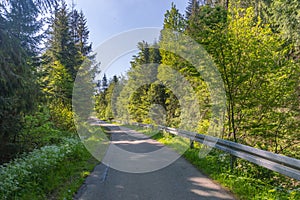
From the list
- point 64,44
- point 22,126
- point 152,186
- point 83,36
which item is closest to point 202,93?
point 152,186

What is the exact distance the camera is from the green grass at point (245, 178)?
3.93 m

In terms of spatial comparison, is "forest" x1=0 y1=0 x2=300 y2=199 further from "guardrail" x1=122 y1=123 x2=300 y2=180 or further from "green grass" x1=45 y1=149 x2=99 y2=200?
"guardrail" x1=122 y1=123 x2=300 y2=180

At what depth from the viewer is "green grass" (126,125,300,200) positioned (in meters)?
3.93

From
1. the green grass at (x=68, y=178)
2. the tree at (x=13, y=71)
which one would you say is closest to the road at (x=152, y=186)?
the green grass at (x=68, y=178)

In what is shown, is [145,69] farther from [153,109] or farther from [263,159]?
[263,159]

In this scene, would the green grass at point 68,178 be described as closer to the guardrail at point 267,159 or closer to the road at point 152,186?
the road at point 152,186

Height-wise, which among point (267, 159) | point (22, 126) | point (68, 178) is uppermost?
point (22, 126)

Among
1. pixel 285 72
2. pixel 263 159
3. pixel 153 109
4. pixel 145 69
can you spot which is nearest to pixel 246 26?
pixel 285 72

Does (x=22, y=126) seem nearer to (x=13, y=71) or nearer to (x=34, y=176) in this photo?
(x=13, y=71)

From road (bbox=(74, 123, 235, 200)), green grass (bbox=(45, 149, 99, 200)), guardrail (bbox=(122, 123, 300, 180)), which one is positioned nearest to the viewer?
guardrail (bbox=(122, 123, 300, 180))

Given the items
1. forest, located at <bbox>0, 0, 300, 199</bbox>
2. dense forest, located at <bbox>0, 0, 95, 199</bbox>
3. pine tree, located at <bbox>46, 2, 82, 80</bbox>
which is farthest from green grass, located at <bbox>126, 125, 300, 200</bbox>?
Result: pine tree, located at <bbox>46, 2, 82, 80</bbox>

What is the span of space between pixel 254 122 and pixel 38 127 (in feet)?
27.3

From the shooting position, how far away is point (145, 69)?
2430cm

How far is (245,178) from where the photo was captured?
4.78 metres
